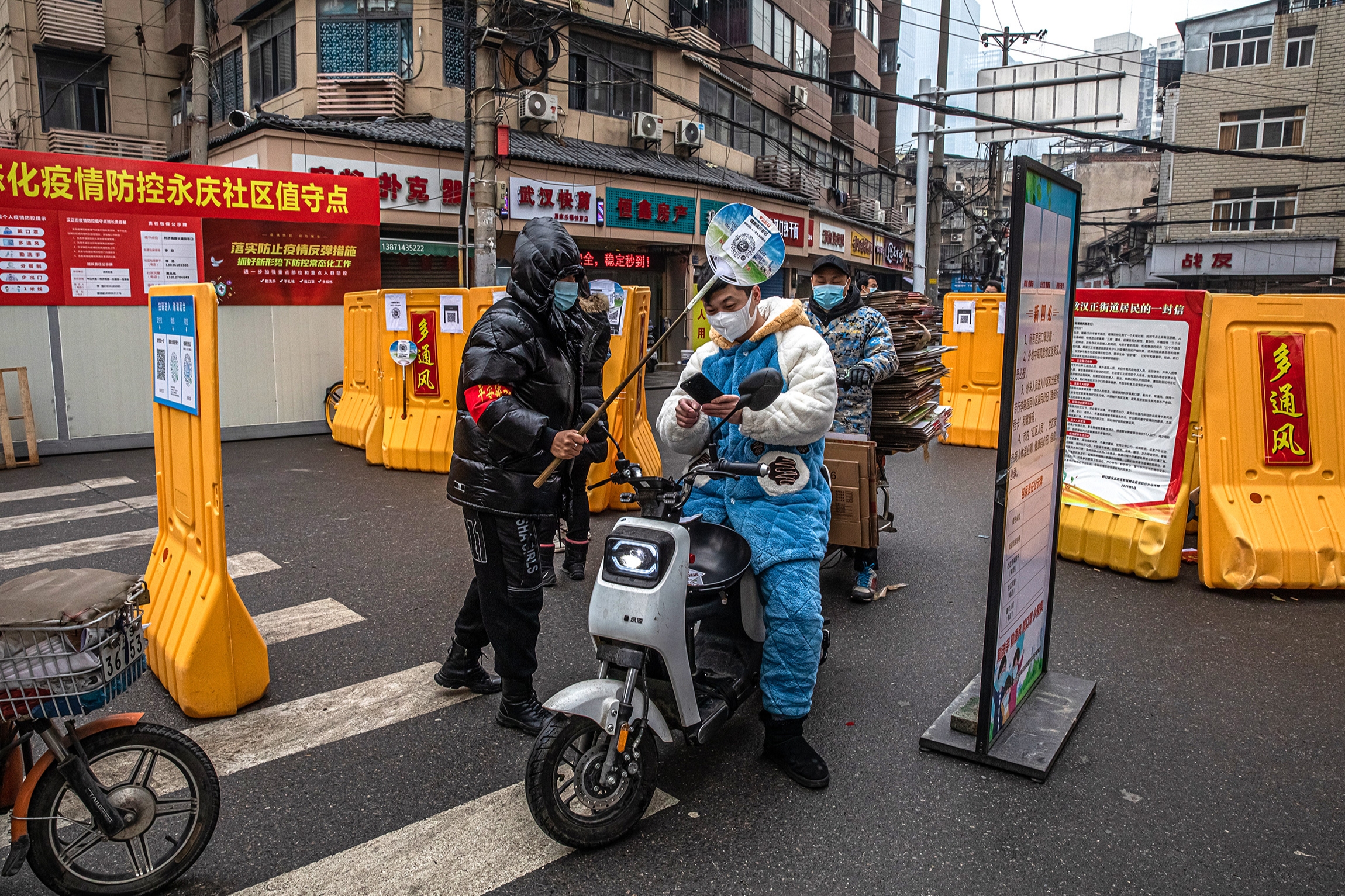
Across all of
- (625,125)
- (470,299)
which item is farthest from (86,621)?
(625,125)

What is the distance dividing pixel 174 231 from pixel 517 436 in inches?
382

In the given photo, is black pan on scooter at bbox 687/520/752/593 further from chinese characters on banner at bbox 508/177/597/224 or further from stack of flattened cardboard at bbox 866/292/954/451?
chinese characters on banner at bbox 508/177/597/224

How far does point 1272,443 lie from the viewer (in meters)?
6.02

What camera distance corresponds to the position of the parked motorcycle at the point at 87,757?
2412 millimetres

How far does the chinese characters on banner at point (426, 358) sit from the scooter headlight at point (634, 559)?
277 inches

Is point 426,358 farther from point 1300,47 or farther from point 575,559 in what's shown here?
point 1300,47

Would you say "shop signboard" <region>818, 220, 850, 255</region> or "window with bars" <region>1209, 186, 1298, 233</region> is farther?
"window with bars" <region>1209, 186, 1298, 233</region>

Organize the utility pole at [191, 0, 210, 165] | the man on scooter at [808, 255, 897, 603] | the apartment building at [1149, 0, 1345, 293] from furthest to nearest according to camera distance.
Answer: the apartment building at [1149, 0, 1345, 293] → the utility pole at [191, 0, 210, 165] → the man on scooter at [808, 255, 897, 603]

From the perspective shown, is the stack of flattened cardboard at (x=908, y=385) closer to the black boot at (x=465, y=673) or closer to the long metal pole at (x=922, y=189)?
the black boot at (x=465, y=673)

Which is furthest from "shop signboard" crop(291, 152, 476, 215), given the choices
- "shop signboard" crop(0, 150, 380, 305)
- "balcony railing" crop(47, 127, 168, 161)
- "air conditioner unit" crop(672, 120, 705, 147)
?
"balcony railing" crop(47, 127, 168, 161)

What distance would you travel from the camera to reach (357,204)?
12.5 metres

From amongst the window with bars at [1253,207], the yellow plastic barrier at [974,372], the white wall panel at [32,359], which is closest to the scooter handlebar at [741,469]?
the yellow plastic barrier at [974,372]

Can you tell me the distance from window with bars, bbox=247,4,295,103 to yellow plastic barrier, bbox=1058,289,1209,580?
18326 millimetres

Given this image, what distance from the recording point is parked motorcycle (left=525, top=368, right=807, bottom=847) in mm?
2895
